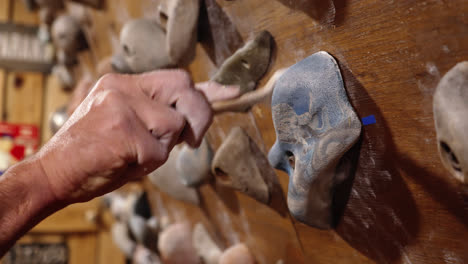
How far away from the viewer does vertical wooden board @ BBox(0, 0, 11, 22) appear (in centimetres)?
246

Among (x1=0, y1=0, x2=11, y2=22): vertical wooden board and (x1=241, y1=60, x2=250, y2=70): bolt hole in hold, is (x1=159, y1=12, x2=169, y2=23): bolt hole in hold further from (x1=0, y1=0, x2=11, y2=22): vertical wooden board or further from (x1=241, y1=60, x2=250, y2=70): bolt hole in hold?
(x1=0, y1=0, x2=11, y2=22): vertical wooden board

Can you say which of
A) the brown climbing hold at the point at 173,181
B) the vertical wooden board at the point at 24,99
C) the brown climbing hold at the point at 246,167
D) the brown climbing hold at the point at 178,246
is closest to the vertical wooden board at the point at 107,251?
the vertical wooden board at the point at 24,99

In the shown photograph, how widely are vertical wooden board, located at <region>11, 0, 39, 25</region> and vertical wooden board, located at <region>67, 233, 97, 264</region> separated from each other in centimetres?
123

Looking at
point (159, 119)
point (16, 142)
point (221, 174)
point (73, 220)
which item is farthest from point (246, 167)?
point (16, 142)

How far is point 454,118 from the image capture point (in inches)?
17.8

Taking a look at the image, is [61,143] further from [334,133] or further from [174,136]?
[334,133]

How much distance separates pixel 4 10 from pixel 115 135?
2290 mm

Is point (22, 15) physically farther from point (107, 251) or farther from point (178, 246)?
point (178, 246)

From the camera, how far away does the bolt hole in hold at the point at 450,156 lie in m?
0.48

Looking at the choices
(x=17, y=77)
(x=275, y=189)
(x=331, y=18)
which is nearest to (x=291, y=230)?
(x=275, y=189)

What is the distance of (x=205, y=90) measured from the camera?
2.45 ft

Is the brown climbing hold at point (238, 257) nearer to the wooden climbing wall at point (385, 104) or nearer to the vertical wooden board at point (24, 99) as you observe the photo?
the wooden climbing wall at point (385, 104)

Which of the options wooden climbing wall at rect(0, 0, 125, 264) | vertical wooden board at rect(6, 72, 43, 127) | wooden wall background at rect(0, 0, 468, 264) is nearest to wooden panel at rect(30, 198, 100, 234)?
wooden climbing wall at rect(0, 0, 125, 264)

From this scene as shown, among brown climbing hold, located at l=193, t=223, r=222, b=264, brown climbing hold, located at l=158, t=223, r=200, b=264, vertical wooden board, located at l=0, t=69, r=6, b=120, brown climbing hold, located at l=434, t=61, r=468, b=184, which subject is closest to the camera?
brown climbing hold, located at l=434, t=61, r=468, b=184
